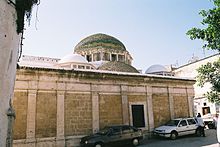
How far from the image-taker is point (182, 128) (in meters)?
16.4

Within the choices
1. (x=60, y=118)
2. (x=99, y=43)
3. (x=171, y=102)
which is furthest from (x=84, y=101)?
(x=99, y=43)

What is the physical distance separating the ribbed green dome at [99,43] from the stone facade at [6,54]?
22441 mm

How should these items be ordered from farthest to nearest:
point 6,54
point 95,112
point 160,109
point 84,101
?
point 160,109 < point 95,112 < point 84,101 < point 6,54

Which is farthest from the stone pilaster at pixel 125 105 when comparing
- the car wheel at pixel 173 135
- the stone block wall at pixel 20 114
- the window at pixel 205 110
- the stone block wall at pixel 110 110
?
the window at pixel 205 110

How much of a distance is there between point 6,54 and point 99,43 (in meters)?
23.2

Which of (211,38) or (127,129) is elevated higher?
(211,38)

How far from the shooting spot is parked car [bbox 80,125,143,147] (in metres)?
12.8

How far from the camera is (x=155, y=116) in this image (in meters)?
17.5

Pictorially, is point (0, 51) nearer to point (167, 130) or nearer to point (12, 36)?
point (12, 36)

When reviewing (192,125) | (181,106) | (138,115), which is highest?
(181,106)

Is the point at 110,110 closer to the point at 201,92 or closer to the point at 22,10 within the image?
the point at 22,10

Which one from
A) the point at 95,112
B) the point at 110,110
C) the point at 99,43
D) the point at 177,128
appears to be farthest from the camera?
the point at 99,43

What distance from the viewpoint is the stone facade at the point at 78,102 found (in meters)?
13.0

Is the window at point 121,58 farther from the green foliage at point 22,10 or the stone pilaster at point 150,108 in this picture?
the green foliage at point 22,10
